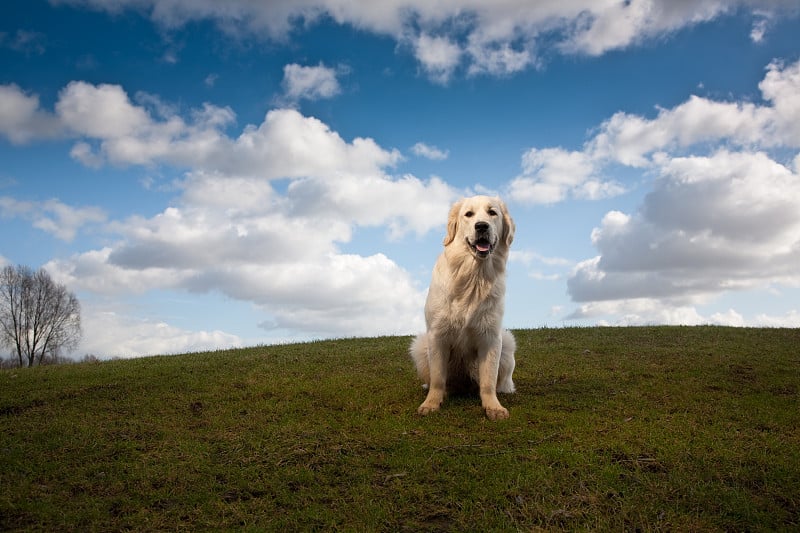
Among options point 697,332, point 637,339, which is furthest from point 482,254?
point 697,332

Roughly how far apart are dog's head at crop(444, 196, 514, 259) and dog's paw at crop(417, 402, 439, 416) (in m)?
2.07

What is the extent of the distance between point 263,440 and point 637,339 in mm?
11884

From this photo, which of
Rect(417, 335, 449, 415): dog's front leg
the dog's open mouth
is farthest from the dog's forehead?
Rect(417, 335, 449, 415): dog's front leg

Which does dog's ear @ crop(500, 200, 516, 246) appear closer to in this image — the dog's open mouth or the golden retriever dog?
the golden retriever dog

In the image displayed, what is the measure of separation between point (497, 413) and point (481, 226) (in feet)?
7.77

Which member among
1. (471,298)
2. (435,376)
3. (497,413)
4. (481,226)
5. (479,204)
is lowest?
(497,413)

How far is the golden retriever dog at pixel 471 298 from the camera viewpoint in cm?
681

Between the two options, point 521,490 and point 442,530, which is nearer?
point 442,530

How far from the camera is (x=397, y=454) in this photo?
19.2 feet

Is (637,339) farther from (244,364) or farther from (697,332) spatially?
(244,364)

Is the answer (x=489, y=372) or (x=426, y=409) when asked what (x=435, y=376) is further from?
(x=489, y=372)

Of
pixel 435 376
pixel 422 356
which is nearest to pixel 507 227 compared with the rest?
pixel 435 376

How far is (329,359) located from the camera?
12.5 metres

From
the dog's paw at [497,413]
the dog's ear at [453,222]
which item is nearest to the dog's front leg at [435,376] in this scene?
the dog's paw at [497,413]
